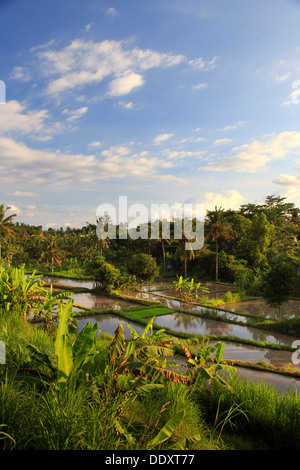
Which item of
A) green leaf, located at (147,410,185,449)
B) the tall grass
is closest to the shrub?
the tall grass

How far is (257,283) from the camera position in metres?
19.8

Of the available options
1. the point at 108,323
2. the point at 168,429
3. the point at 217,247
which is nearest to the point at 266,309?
the point at 108,323

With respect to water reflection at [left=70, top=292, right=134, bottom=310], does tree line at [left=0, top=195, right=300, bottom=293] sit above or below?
above

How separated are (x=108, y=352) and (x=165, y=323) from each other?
9.28 metres

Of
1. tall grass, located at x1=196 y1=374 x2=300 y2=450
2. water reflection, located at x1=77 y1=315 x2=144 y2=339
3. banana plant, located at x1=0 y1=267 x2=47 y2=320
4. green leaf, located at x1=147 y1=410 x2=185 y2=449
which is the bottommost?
water reflection, located at x1=77 y1=315 x2=144 y2=339

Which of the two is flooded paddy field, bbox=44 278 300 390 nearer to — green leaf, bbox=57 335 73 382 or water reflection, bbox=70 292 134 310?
water reflection, bbox=70 292 134 310

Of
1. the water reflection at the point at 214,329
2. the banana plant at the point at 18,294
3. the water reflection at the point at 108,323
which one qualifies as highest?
the banana plant at the point at 18,294

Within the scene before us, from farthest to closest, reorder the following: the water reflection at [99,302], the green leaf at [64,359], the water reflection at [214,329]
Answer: the water reflection at [99,302], the water reflection at [214,329], the green leaf at [64,359]

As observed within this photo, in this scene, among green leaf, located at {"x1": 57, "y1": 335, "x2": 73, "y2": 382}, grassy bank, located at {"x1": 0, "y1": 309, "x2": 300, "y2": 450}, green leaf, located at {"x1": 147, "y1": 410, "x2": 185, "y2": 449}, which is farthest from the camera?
green leaf, located at {"x1": 57, "y1": 335, "x2": 73, "y2": 382}

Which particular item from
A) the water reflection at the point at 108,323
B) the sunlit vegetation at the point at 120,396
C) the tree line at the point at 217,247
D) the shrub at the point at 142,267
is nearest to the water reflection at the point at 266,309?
the tree line at the point at 217,247

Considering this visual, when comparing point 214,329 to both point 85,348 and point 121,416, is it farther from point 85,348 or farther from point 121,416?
point 121,416

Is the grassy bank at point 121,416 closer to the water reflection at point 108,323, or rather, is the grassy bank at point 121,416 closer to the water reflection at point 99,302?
the water reflection at point 108,323
